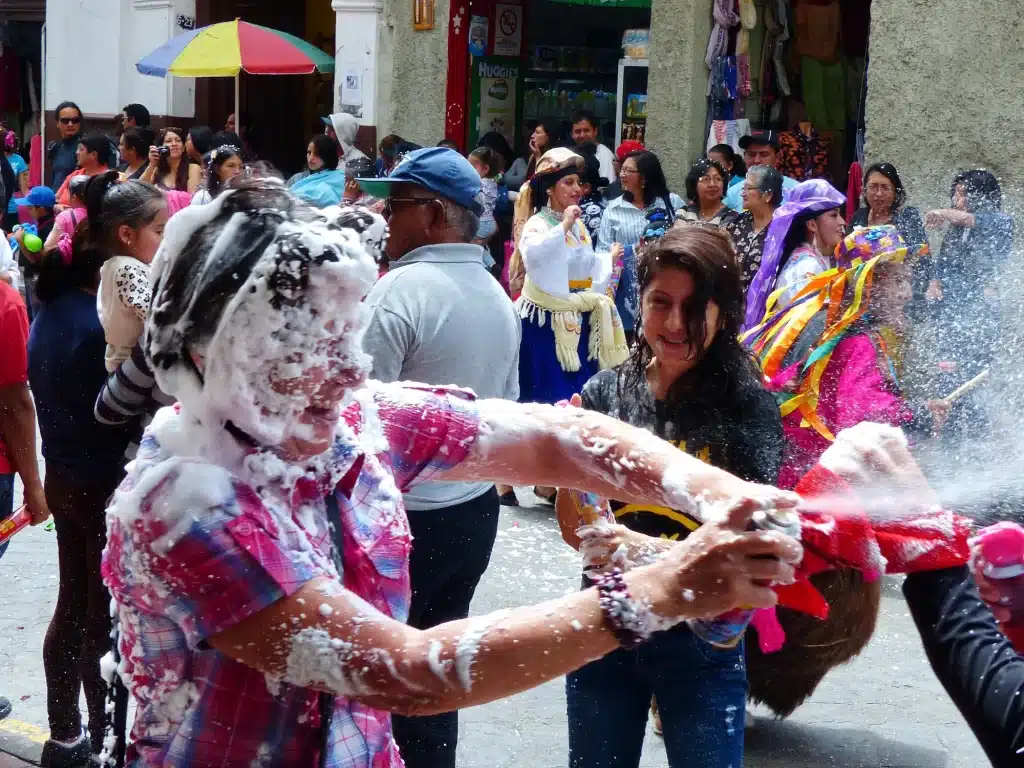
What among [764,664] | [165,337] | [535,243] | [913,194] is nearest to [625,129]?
[913,194]

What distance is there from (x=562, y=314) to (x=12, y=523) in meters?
3.83

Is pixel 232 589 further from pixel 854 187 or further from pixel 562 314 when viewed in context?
pixel 854 187

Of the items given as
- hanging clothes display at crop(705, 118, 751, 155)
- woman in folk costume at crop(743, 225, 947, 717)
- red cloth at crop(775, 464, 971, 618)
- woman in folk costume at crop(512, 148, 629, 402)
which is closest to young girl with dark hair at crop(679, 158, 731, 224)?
woman in folk costume at crop(512, 148, 629, 402)

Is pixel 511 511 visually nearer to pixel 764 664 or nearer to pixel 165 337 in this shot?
pixel 764 664

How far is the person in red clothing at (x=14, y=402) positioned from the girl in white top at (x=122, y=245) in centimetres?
37

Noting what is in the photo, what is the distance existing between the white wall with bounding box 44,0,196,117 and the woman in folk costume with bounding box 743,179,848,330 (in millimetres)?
12051

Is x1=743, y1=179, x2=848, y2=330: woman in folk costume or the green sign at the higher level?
the green sign

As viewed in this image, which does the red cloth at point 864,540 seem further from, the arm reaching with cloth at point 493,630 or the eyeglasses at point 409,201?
the eyeglasses at point 409,201

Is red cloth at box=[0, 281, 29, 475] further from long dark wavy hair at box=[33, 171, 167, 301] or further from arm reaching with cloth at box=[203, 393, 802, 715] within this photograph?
arm reaching with cloth at box=[203, 393, 802, 715]

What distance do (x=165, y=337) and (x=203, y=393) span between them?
3.9 inches

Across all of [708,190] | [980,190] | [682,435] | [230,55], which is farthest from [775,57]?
[682,435]

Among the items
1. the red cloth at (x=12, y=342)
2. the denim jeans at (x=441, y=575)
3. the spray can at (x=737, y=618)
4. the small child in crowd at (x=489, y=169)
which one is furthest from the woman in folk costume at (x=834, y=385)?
the small child in crowd at (x=489, y=169)

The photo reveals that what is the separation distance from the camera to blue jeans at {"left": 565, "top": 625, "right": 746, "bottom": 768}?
3150 mm

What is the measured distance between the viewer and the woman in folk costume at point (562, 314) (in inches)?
310
